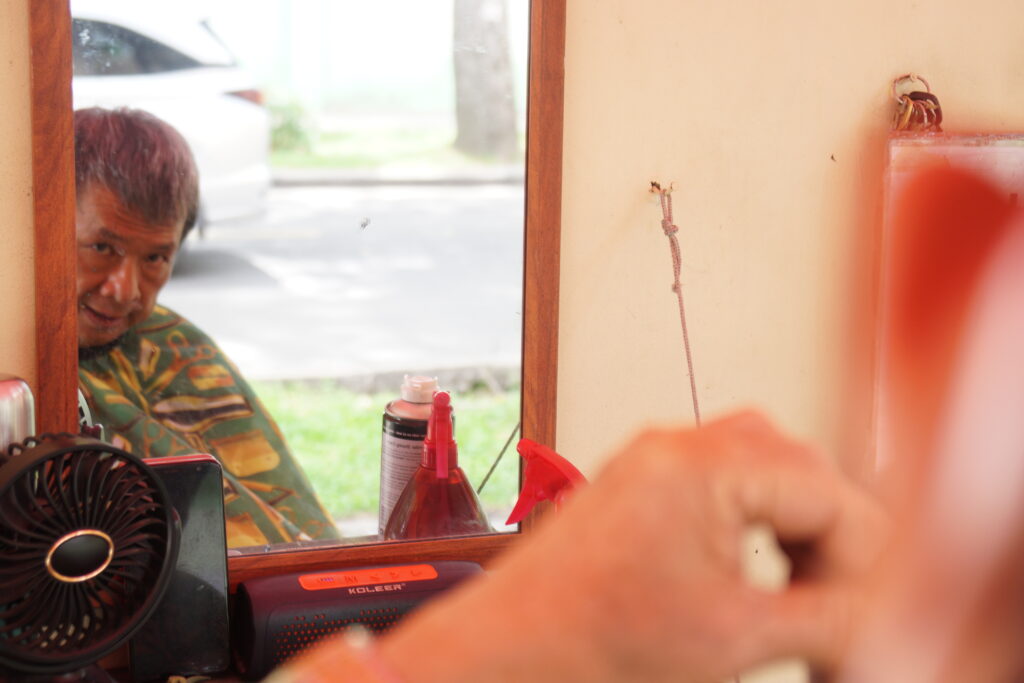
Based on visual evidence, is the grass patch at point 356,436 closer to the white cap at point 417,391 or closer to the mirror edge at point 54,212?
the white cap at point 417,391

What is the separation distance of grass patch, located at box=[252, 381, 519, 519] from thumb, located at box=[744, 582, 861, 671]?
108 cm

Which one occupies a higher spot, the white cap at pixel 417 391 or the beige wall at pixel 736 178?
the beige wall at pixel 736 178

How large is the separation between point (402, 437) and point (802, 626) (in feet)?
3.59

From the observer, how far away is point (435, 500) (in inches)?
51.1

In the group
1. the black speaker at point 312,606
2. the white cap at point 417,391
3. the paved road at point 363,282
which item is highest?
the paved road at point 363,282

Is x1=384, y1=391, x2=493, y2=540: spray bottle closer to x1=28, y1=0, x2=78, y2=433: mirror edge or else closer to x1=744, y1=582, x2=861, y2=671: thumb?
x1=28, y1=0, x2=78, y2=433: mirror edge

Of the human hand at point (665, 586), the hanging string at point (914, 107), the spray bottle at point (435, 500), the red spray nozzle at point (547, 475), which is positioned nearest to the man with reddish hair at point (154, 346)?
the spray bottle at point (435, 500)

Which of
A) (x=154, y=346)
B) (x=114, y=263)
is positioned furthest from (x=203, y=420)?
(x=114, y=263)

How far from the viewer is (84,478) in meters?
0.93

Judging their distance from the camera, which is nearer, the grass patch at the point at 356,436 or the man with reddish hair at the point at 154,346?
the man with reddish hair at the point at 154,346

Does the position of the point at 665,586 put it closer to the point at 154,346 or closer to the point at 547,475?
the point at 547,475

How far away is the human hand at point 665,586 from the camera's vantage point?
0.74ft

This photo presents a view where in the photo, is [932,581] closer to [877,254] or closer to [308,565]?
[308,565]

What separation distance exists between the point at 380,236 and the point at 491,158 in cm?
16
